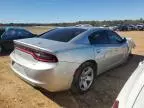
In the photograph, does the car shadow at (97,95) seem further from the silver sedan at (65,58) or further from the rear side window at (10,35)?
the rear side window at (10,35)

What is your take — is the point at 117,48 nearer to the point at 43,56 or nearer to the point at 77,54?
the point at 77,54

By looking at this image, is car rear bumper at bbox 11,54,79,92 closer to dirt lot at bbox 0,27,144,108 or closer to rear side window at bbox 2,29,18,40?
dirt lot at bbox 0,27,144,108

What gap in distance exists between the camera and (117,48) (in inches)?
291

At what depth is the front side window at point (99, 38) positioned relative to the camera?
642 centimetres

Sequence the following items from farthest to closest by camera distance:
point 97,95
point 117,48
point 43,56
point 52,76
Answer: point 117,48
point 97,95
point 43,56
point 52,76

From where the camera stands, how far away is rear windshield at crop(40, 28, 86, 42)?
6.17 m

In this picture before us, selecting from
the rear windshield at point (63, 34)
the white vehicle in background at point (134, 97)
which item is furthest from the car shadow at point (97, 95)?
the white vehicle in background at point (134, 97)

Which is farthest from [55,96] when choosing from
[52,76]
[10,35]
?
[10,35]

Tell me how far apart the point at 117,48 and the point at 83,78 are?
204cm

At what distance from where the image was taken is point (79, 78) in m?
5.64

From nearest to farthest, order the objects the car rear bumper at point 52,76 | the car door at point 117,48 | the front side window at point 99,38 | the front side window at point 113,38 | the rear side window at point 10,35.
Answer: the car rear bumper at point 52,76 → the front side window at point 99,38 → the car door at point 117,48 → the front side window at point 113,38 → the rear side window at point 10,35

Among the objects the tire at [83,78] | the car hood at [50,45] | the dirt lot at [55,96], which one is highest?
the car hood at [50,45]

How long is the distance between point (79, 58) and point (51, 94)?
1141 millimetres

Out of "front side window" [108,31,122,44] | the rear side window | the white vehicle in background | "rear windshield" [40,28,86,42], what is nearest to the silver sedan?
"rear windshield" [40,28,86,42]
